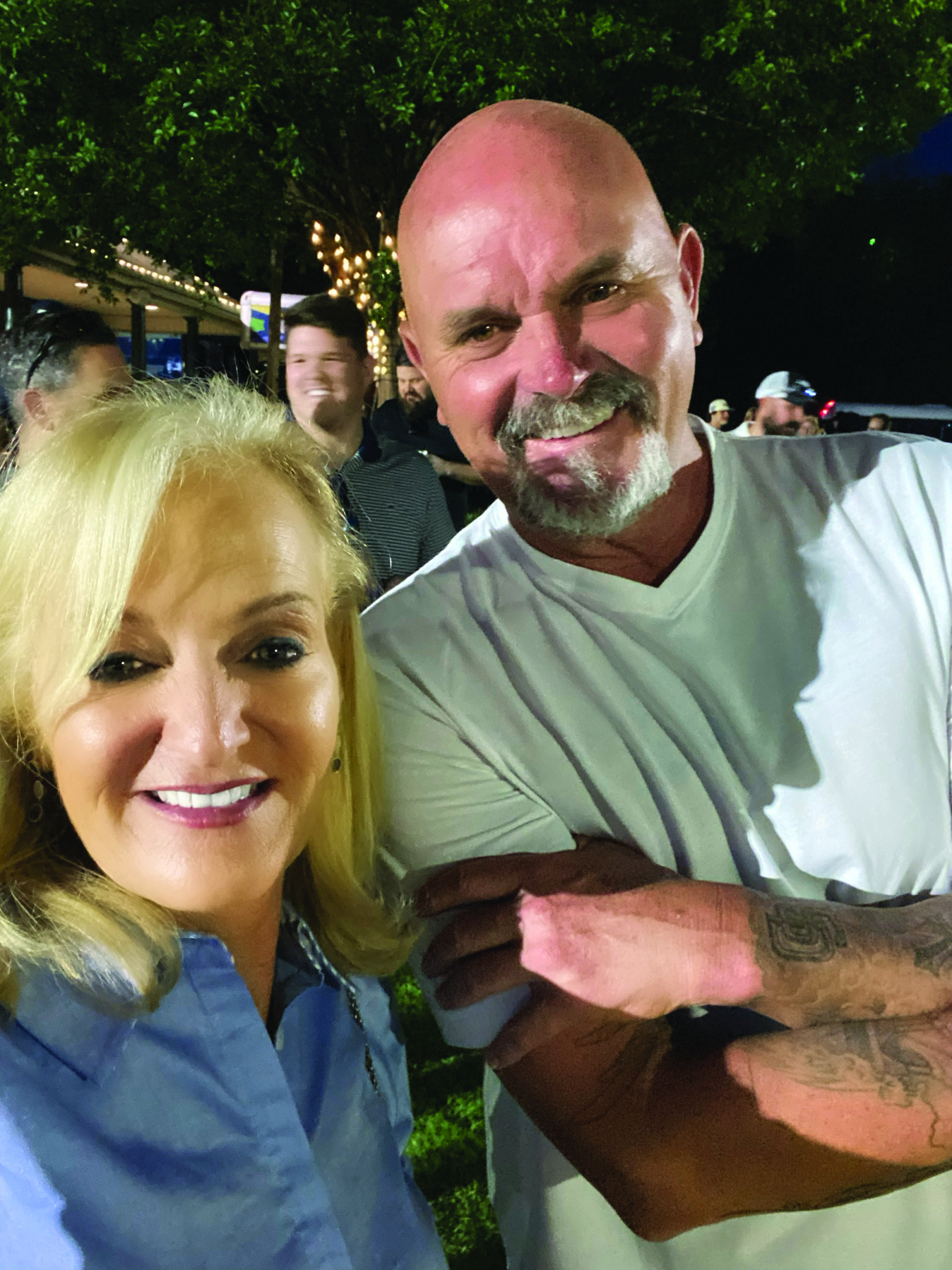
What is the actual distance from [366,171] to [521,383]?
12.1 metres

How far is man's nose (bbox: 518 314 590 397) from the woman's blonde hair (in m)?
0.35

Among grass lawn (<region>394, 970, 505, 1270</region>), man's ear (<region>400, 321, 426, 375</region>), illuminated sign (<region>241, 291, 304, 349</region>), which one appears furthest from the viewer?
illuminated sign (<region>241, 291, 304, 349</region>)

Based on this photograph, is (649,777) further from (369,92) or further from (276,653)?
(369,92)

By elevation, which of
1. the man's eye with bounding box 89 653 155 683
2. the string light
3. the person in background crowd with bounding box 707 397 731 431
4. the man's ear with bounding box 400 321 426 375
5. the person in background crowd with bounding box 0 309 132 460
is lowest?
the man's eye with bounding box 89 653 155 683

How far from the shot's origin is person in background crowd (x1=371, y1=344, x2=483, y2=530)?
15.8ft

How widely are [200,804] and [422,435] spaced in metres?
4.60

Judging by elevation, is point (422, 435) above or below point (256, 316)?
below

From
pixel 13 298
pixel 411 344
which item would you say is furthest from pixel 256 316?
pixel 411 344

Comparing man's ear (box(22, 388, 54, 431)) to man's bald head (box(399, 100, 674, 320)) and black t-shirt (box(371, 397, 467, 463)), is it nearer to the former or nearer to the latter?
black t-shirt (box(371, 397, 467, 463))

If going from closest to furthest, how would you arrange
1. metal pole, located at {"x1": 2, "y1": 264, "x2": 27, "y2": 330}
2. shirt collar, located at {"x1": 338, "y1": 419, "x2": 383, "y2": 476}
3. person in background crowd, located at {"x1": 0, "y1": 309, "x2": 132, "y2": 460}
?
person in background crowd, located at {"x1": 0, "y1": 309, "x2": 132, "y2": 460} < shirt collar, located at {"x1": 338, "y1": 419, "x2": 383, "y2": 476} < metal pole, located at {"x1": 2, "y1": 264, "x2": 27, "y2": 330}

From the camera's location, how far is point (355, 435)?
4.64 metres

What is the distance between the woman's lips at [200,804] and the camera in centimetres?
122

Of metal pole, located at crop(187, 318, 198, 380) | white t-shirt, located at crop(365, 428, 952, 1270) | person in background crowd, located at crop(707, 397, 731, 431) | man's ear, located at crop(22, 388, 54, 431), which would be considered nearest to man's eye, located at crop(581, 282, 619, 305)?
white t-shirt, located at crop(365, 428, 952, 1270)

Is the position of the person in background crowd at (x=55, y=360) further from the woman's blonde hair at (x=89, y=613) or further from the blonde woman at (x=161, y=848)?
the blonde woman at (x=161, y=848)
